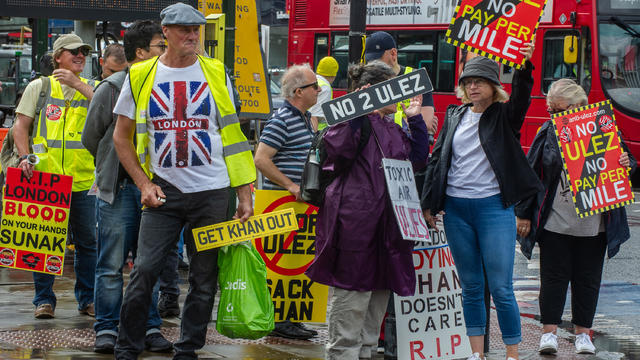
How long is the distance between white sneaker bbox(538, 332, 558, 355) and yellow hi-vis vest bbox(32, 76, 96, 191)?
11.4ft

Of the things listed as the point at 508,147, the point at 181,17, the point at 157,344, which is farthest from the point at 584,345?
the point at 181,17

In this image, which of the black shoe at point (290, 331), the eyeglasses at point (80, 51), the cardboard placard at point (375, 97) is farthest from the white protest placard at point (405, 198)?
the eyeglasses at point (80, 51)

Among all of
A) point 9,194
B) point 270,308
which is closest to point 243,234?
point 270,308

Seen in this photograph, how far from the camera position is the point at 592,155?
7266 millimetres

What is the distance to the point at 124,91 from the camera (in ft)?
19.0

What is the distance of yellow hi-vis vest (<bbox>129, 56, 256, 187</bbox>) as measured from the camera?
18.8ft

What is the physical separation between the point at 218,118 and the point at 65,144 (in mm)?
2117

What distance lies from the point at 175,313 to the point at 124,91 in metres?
2.40

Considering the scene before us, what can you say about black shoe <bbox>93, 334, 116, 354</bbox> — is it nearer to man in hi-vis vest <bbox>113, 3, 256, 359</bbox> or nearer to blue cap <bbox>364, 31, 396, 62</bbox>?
man in hi-vis vest <bbox>113, 3, 256, 359</bbox>

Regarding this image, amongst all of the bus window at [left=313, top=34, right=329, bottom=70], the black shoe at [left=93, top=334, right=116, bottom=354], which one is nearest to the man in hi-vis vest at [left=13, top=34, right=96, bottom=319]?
the black shoe at [left=93, top=334, right=116, bottom=354]

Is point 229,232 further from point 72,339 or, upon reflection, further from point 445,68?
point 445,68

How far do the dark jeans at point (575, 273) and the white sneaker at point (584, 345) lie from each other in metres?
0.09

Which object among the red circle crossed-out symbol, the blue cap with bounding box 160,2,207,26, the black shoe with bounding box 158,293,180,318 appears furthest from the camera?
the black shoe with bounding box 158,293,180,318

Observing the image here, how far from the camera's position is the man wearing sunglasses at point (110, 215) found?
6.36m
